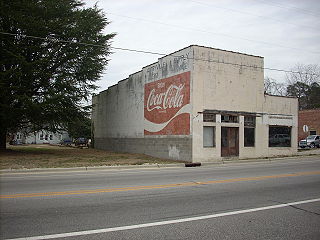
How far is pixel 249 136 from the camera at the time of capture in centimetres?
2384

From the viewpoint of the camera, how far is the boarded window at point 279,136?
25.2 m

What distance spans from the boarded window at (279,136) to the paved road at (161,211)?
15.7 meters

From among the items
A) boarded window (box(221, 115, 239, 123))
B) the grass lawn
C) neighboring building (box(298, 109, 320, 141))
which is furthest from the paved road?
neighboring building (box(298, 109, 320, 141))

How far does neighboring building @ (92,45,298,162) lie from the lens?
21.4 meters

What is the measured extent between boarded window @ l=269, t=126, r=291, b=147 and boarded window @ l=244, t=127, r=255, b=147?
210 cm

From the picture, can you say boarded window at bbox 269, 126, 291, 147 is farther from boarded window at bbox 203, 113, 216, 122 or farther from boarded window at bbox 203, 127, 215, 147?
boarded window at bbox 203, 113, 216, 122

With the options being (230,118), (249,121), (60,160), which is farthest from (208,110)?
(60,160)

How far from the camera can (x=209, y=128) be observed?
2184 cm

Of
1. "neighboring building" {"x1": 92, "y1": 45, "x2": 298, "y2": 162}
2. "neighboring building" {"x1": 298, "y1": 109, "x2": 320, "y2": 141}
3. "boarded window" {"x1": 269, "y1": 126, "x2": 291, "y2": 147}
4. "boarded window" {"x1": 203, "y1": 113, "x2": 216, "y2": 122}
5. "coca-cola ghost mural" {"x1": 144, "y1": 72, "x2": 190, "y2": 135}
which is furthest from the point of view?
"neighboring building" {"x1": 298, "y1": 109, "x2": 320, "y2": 141}

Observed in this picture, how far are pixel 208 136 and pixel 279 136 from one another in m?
7.78

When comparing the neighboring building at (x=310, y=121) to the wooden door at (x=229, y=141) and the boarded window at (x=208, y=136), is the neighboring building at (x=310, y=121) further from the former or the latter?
the boarded window at (x=208, y=136)

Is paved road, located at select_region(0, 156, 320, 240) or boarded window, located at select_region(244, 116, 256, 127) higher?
boarded window, located at select_region(244, 116, 256, 127)

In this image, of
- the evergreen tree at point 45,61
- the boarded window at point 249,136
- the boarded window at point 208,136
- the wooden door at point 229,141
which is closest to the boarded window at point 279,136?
the boarded window at point 249,136

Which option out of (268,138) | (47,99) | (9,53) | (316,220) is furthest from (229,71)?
(316,220)
